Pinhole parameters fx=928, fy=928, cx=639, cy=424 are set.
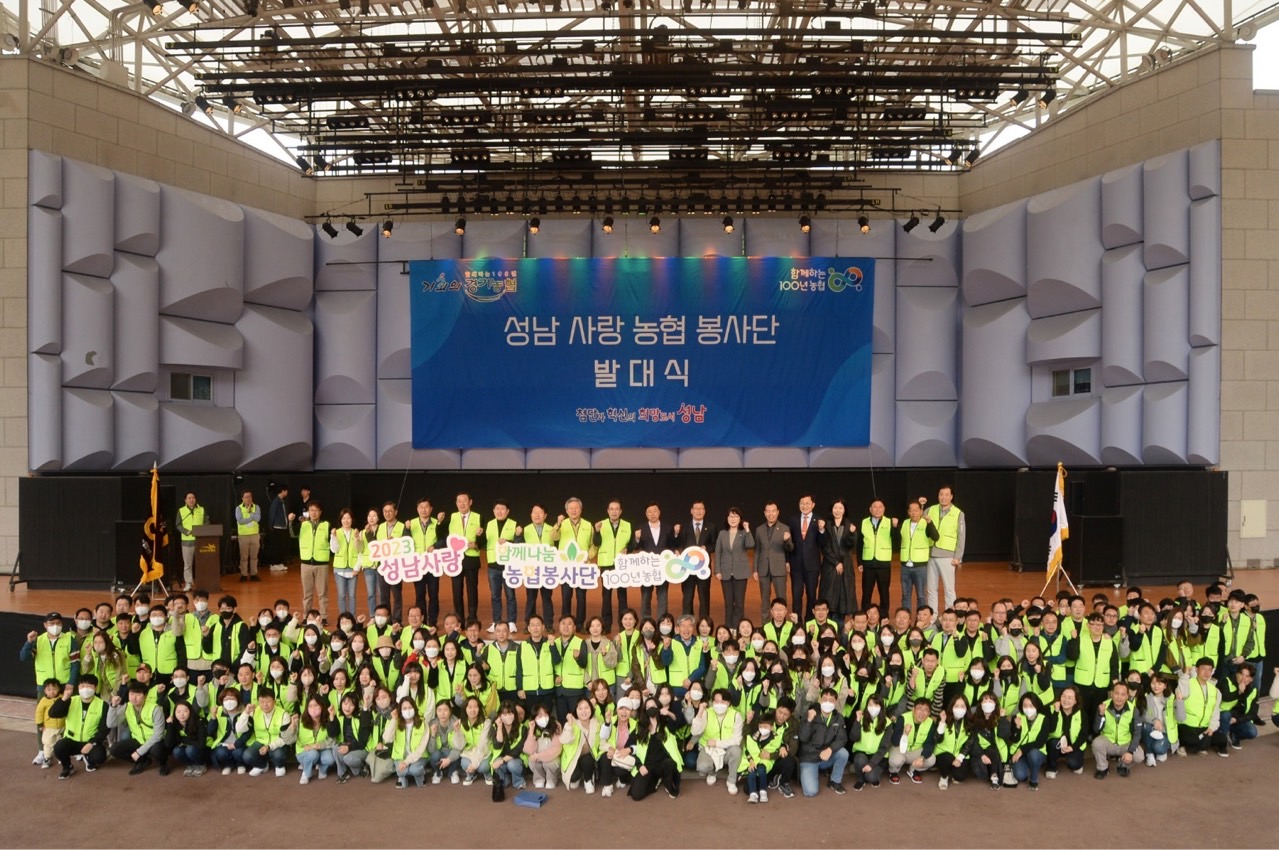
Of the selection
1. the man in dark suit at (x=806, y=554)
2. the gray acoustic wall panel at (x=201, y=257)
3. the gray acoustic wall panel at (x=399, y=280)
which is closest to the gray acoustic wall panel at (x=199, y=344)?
the gray acoustic wall panel at (x=201, y=257)

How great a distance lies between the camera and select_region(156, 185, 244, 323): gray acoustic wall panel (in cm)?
1493

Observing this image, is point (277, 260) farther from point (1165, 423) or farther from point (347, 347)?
point (1165, 423)

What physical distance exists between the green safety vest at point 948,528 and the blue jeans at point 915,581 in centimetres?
38

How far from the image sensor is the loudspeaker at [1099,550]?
13352mm

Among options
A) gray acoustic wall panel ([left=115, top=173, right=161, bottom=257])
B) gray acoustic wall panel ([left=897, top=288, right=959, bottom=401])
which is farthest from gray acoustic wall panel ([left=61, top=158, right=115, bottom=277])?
gray acoustic wall panel ([left=897, top=288, right=959, bottom=401])

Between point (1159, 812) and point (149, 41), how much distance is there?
1662cm

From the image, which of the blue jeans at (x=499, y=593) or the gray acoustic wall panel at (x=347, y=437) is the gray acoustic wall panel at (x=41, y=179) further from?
the blue jeans at (x=499, y=593)

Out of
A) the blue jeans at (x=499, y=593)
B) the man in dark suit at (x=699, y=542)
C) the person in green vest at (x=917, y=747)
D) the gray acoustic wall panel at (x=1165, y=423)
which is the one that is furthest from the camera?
the gray acoustic wall panel at (x=1165, y=423)

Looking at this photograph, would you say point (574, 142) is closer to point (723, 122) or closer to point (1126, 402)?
point (723, 122)

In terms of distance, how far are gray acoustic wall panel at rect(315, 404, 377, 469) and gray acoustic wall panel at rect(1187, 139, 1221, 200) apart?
46.0ft

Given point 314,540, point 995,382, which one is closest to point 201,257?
point 314,540

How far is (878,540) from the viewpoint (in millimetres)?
10711

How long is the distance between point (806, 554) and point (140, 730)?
7.09 m

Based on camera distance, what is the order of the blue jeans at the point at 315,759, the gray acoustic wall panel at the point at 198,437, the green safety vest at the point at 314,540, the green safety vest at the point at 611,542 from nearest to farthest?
the blue jeans at the point at 315,759
the green safety vest at the point at 611,542
the green safety vest at the point at 314,540
the gray acoustic wall panel at the point at 198,437
